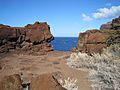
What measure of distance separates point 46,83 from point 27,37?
2231 centimetres

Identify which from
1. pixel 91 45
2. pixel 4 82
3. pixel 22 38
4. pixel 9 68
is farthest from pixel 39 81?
pixel 22 38

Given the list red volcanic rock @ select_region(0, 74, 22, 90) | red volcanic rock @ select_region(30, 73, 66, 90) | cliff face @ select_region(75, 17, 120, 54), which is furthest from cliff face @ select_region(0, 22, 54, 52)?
red volcanic rock @ select_region(30, 73, 66, 90)

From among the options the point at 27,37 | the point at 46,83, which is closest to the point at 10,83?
the point at 46,83

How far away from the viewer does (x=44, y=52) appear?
25.2 metres

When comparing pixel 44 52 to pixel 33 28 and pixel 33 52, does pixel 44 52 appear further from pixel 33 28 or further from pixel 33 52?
pixel 33 28

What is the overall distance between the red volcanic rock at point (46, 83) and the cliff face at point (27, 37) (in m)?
19.9

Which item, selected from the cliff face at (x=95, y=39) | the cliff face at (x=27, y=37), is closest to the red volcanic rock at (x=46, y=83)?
the cliff face at (x=95, y=39)

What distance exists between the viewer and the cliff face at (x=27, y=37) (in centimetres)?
2531

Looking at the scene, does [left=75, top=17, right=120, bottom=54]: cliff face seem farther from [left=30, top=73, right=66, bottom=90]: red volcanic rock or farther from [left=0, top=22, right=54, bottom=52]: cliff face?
[left=30, top=73, right=66, bottom=90]: red volcanic rock

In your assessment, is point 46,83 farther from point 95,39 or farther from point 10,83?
point 95,39

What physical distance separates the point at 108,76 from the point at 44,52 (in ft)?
57.4

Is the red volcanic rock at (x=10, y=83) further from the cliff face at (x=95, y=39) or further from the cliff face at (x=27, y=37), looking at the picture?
the cliff face at (x=27, y=37)

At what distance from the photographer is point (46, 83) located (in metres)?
5.14

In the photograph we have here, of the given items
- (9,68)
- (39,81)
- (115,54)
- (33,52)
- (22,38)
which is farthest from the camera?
(22,38)
